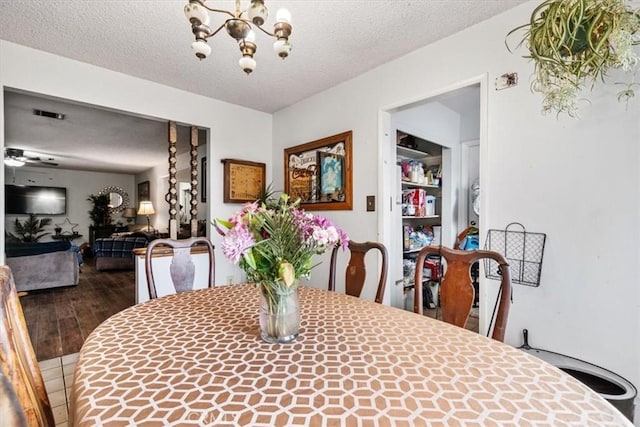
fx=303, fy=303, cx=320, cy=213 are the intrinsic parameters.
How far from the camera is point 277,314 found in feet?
3.12

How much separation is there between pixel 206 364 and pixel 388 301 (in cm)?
199

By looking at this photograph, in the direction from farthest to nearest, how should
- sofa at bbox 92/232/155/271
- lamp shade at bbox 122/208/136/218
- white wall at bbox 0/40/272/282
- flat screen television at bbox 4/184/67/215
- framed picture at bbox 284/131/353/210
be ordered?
lamp shade at bbox 122/208/136/218 < flat screen television at bbox 4/184/67/215 < sofa at bbox 92/232/155/271 < framed picture at bbox 284/131/353/210 < white wall at bbox 0/40/272/282

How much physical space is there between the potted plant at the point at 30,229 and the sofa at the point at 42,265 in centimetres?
398

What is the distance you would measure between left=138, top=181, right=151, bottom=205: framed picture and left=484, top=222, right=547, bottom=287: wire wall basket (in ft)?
27.0

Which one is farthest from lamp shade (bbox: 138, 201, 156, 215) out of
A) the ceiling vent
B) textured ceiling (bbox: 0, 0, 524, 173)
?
textured ceiling (bbox: 0, 0, 524, 173)

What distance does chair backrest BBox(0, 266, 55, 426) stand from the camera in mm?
592

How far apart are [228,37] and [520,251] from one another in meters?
2.32

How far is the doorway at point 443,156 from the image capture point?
8.29 ft

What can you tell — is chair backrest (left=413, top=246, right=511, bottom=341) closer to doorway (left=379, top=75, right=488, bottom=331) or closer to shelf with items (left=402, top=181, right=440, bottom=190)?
doorway (left=379, top=75, right=488, bottom=331)

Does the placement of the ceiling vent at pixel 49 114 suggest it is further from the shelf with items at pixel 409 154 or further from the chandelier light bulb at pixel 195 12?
the shelf with items at pixel 409 154

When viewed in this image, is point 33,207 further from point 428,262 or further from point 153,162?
point 428,262

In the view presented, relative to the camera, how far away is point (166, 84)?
9.52 feet

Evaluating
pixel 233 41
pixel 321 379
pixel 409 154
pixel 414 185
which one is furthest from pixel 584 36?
pixel 409 154

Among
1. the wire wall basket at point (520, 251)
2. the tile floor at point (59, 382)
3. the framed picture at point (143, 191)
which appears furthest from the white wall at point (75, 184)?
the wire wall basket at point (520, 251)
